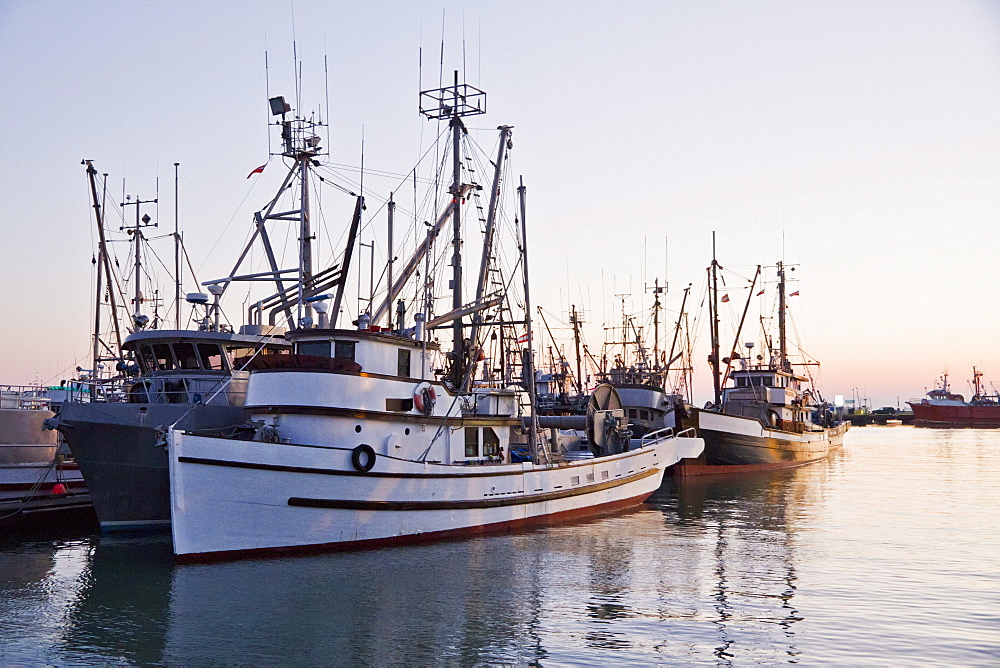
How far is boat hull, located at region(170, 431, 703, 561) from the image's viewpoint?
18.7m

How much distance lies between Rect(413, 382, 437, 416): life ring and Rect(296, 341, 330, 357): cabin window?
2513 millimetres

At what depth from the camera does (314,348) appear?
2234cm

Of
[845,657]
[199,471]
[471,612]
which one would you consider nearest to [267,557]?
[199,471]

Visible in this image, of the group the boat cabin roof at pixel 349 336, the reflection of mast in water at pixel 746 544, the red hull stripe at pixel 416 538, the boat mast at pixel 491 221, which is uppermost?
the boat mast at pixel 491 221

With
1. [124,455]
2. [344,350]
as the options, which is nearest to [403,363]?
[344,350]

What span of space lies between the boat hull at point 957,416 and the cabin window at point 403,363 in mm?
132185

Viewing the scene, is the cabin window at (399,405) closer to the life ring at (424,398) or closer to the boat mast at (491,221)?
the life ring at (424,398)

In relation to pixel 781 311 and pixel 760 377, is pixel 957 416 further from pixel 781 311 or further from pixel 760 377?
pixel 760 377

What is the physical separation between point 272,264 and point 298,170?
3599 millimetres

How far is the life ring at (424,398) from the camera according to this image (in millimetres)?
22734

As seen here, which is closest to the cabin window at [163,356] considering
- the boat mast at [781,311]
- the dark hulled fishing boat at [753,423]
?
the dark hulled fishing boat at [753,423]

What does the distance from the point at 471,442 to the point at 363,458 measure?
5.26 metres

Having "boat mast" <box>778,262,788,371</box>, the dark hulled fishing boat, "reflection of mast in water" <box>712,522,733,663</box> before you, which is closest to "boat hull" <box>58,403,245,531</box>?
"reflection of mast in water" <box>712,522,733,663</box>

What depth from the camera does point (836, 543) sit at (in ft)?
80.2
